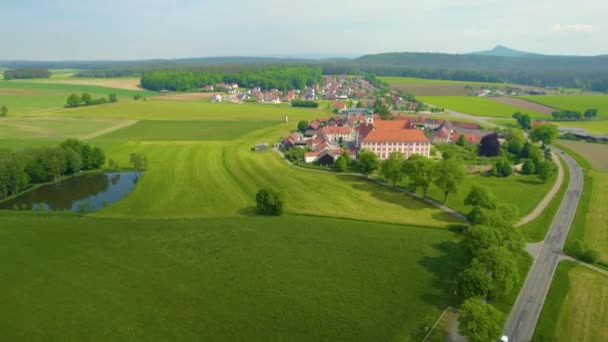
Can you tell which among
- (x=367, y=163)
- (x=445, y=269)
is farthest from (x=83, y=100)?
(x=445, y=269)

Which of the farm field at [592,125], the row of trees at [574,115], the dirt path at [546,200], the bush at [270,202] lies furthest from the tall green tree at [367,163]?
the row of trees at [574,115]

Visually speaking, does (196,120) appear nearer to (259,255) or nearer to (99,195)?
(99,195)

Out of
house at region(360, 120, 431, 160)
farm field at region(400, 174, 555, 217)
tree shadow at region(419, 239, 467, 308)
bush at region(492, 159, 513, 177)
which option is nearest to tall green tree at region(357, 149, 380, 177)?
farm field at region(400, 174, 555, 217)

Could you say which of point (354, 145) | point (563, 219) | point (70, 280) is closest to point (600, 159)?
point (563, 219)

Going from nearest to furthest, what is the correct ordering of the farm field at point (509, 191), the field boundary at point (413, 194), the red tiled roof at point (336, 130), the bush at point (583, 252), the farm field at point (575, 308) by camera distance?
the farm field at point (575, 308) → the bush at point (583, 252) → the field boundary at point (413, 194) → the farm field at point (509, 191) → the red tiled roof at point (336, 130)

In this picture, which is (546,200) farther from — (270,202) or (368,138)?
(270,202)

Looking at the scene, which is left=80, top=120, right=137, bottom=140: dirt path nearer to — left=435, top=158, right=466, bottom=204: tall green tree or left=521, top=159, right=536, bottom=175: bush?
left=435, top=158, right=466, bottom=204: tall green tree

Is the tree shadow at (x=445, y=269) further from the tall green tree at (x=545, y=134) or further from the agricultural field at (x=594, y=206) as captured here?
the tall green tree at (x=545, y=134)
